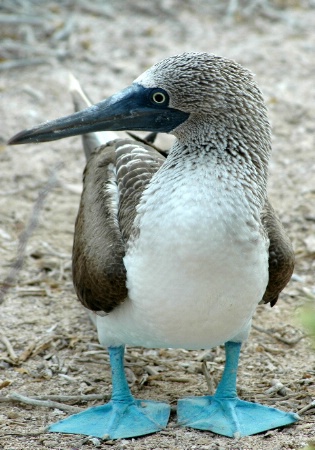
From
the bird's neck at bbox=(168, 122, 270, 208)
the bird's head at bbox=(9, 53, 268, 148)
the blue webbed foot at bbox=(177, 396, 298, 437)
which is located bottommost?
the blue webbed foot at bbox=(177, 396, 298, 437)

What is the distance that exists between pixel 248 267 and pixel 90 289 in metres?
0.95

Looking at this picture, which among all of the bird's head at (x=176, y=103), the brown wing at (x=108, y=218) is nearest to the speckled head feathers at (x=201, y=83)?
the bird's head at (x=176, y=103)

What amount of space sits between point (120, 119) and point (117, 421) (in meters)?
1.71

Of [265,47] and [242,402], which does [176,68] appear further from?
[265,47]

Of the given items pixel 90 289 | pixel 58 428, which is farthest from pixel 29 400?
→ pixel 90 289

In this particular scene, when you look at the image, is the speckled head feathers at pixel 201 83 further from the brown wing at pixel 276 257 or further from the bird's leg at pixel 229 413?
the bird's leg at pixel 229 413

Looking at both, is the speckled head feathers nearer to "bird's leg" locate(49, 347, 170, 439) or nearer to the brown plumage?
the brown plumage

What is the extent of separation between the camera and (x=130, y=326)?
4082 mm

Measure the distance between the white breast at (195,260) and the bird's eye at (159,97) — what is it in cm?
39

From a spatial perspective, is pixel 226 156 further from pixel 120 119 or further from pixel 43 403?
pixel 43 403

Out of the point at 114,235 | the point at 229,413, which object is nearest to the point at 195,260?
the point at 114,235

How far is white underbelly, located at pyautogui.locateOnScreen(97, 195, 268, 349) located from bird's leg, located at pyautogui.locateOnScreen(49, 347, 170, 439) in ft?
1.83

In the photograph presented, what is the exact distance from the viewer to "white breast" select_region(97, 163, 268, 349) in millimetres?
3559

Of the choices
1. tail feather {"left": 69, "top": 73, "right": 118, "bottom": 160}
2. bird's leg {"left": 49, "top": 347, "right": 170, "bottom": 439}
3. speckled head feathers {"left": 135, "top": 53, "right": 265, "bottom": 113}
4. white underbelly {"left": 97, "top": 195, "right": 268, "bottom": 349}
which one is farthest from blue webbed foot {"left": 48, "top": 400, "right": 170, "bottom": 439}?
tail feather {"left": 69, "top": 73, "right": 118, "bottom": 160}
